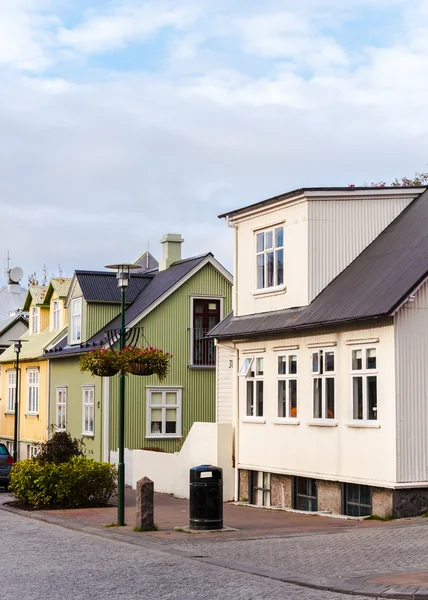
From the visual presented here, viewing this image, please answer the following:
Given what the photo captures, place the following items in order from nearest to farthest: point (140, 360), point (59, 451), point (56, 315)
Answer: point (140, 360) → point (59, 451) → point (56, 315)

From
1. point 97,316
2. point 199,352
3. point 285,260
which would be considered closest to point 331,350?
point 285,260

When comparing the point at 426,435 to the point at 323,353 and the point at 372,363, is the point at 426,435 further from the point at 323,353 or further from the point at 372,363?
the point at 323,353

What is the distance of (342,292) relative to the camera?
20.9 meters

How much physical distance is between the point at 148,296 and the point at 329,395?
1592cm

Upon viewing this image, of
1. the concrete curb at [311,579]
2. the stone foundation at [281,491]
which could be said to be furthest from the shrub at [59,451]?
the concrete curb at [311,579]

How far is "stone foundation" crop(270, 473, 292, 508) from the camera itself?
2234 centimetres

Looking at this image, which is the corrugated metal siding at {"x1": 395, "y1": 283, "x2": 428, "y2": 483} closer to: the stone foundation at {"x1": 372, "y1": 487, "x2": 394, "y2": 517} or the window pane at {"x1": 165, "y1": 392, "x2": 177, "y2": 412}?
the stone foundation at {"x1": 372, "y1": 487, "x2": 394, "y2": 517}

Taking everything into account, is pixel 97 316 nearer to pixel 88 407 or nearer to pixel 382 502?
pixel 88 407

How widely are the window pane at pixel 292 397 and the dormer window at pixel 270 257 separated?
2.35m

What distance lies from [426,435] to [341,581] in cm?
729

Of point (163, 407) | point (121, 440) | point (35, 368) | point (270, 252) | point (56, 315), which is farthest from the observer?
point (35, 368)

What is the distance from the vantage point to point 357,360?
1988cm

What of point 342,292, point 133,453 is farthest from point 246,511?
point 133,453

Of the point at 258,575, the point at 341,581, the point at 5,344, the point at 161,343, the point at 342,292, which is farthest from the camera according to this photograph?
the point at 5,344
